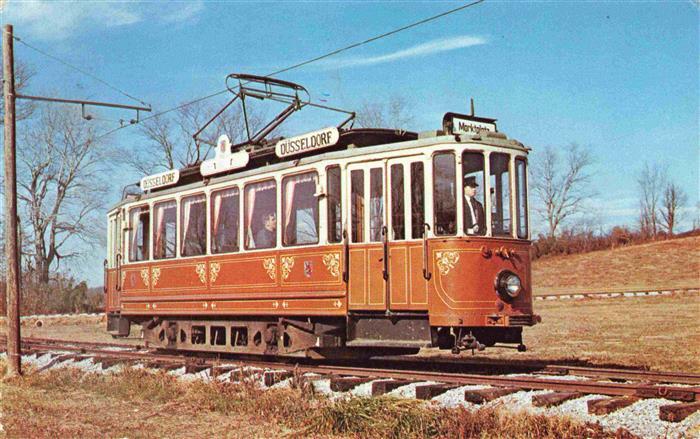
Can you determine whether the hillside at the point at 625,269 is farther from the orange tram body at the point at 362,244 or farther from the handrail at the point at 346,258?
the handrail at the point at 346,258

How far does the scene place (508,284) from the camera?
10531 millimetres

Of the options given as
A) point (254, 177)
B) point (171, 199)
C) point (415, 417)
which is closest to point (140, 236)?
point (171, 199)

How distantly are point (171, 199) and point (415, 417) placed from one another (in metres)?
9.38

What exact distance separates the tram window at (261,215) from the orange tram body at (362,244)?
1.1 inches

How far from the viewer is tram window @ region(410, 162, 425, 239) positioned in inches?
423

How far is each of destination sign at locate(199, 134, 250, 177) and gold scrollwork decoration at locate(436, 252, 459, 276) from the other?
14.9ft

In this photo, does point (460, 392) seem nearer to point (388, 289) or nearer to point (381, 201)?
point (388, 289)

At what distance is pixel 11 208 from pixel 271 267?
4611mm

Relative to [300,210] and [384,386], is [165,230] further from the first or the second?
[384,386]

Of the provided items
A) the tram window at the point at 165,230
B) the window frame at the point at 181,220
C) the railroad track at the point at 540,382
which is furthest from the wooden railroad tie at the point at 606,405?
the tram window at the point at 165,230

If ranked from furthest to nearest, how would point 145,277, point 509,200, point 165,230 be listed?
point 145,277 < point 165,230 < point 509,200

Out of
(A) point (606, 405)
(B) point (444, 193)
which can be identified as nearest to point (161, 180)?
(B) point (444, 193)

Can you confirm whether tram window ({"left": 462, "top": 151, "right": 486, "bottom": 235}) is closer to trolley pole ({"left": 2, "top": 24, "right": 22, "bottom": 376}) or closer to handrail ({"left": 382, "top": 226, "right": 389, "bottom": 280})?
handrail ({"left": 382, "top": 226, "right": 389, "bottom": 280})

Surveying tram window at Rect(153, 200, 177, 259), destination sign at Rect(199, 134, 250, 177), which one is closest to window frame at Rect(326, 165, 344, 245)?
destination sign at Rect(199, 134, 250, 177)
